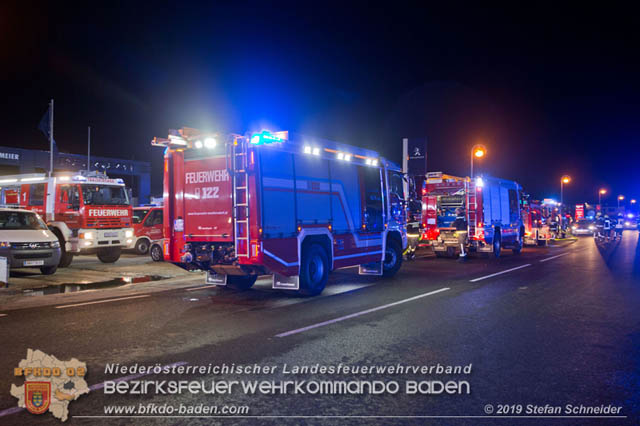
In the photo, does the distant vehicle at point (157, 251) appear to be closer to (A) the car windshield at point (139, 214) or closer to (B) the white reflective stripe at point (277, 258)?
(A) the car windshield at point (139, 214)

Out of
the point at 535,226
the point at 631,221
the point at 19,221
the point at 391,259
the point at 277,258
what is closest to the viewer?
the point at 277,258

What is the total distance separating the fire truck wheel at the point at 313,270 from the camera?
9.92m

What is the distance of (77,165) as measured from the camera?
4572cm

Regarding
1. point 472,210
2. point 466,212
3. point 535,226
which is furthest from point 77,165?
point 535,226

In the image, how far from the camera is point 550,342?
6336 mm

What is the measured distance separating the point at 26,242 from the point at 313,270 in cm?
838

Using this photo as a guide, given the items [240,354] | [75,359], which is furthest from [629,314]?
[75,359]

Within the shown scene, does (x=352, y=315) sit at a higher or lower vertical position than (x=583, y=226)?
lower

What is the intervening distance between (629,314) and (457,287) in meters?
3.74

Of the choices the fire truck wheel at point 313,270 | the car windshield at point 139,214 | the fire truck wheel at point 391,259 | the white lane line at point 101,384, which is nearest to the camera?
the white lane line at point 101,384

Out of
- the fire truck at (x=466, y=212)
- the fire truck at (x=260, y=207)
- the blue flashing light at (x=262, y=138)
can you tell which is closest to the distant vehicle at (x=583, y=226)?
the fire truck at (x=466, y=212)

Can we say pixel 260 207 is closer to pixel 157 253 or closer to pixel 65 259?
pixel 157 253

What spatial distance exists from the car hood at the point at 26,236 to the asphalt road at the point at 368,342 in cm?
476

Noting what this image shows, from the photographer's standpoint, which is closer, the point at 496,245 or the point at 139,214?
the point at 496,245
